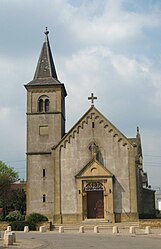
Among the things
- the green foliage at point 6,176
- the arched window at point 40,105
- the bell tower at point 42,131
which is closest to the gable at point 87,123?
the bell tower at point 42,131

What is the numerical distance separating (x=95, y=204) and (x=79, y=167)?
407 cm

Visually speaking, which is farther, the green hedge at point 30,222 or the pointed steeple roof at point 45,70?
the pointed steeple roof at point 45,70

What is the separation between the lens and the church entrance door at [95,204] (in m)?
44.9

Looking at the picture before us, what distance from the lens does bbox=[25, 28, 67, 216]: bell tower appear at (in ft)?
151

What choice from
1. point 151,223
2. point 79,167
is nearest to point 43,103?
point 79,167

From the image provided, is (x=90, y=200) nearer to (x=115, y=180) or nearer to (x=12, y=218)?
(x=115, y=180)

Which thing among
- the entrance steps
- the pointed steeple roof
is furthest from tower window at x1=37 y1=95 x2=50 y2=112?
the entrance steps

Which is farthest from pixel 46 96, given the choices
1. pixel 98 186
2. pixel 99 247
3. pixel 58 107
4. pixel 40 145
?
→ pixel 99 247

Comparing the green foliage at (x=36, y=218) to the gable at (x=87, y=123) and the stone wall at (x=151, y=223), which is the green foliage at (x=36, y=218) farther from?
the stone wall at (x=151, y=223)

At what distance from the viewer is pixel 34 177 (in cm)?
4653

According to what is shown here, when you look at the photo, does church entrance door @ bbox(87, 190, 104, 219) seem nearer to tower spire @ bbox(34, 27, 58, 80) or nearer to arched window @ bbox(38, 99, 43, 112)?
arched window @ bbox(38, 99, 43, 112)

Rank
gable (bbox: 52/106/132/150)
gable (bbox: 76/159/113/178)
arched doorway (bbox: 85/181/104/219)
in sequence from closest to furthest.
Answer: gable (bbox: 76/159/113/178), arched doorway (bbox: 85/181/104/219), gable (bbox: 52/106/132/150)

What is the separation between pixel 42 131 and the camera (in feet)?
159

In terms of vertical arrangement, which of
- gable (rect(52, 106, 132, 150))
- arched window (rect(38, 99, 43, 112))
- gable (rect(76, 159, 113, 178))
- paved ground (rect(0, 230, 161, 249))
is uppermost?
arched window (rect(38, 99, 43, 112))
